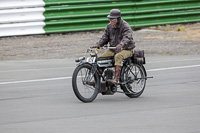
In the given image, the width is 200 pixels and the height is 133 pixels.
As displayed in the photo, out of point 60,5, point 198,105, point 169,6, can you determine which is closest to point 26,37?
point 60,5

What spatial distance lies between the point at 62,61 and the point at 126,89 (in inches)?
264

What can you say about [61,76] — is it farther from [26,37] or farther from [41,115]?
[26,37]

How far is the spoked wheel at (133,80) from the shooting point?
430 inches

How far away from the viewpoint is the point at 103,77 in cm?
1070

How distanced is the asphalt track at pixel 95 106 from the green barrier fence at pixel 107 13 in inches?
247

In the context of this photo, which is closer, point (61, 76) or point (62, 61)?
point (61, 76)

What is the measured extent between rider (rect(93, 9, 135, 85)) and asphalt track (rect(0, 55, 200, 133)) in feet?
2.42

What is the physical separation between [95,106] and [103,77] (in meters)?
0.90

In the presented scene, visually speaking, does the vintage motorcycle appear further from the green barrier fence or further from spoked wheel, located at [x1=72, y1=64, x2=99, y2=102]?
the green barrier fence

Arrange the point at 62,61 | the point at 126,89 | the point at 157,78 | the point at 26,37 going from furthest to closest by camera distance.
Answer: the point at 26,37
the point at 62,61
the point at 157,78
the point at 126,89

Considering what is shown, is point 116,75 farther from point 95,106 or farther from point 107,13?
point 107,13

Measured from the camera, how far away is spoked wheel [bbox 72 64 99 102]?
33.3 ft

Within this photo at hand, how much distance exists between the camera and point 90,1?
2216 cm

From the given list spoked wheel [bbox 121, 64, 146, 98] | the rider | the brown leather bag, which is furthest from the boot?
the brown leather bag
